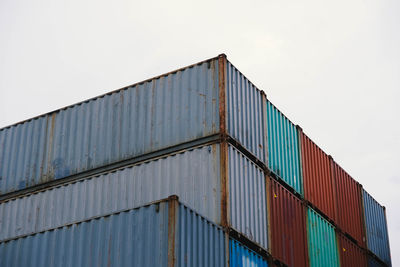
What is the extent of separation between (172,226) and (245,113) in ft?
23.4

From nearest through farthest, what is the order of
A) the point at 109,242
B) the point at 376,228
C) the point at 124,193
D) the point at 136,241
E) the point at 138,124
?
the point at 136,241
the point at 109,242
the point at 124,193
the point at 138,124
the point at 376,228

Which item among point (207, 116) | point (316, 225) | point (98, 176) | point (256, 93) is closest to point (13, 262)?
point (98, 176)

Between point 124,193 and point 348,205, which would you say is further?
point 348,205

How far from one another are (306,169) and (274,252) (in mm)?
5171

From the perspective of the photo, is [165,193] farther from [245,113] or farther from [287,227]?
[287,227]

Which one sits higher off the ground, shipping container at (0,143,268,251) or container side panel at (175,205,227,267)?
shipping container at (0,143,268,251)

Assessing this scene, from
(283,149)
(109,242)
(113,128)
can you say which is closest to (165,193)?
(113,128)

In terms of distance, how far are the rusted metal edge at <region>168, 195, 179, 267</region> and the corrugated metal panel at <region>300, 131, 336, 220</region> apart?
10061mm

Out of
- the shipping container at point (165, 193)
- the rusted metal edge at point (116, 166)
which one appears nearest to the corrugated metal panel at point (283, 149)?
the shipping container at point (165, 193)

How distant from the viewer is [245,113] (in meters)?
22.0

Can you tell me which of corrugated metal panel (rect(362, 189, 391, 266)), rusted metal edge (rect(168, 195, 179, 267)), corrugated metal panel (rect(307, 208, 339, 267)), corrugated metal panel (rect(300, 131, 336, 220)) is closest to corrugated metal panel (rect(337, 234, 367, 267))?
corrugated metal panel (rect(307, 208, 339, 267))

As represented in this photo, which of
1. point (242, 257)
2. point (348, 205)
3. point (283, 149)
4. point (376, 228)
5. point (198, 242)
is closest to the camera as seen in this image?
point (198, 242)

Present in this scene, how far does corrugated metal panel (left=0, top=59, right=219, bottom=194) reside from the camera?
21.3 m

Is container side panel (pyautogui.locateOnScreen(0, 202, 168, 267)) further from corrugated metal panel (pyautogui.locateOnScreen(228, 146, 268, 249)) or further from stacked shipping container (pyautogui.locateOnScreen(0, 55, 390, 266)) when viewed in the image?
corrugated metal panel (pyautogui.locateOnScreen(228, 146, 268, 249))
